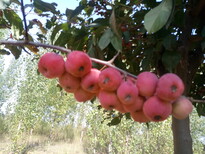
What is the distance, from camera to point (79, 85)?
51cm

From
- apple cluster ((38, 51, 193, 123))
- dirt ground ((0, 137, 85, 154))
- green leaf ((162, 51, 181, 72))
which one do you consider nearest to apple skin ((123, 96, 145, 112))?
apple cluster ((38, 51, 193, 123))

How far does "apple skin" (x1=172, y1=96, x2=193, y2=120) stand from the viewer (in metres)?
0.43

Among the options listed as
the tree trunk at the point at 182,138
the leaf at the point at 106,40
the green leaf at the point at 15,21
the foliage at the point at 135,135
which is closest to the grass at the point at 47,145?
the foliage at the point at 135,135

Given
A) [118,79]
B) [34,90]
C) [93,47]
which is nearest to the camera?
[118,79]

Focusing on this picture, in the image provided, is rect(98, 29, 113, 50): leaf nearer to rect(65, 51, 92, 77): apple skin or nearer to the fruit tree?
the fruit tree

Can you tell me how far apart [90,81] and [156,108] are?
132 mm

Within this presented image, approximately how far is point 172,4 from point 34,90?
9104 mm

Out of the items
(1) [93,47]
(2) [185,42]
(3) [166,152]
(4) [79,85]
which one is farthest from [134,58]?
(3) [166,152]

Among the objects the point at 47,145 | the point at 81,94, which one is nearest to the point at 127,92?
the point at 81,94

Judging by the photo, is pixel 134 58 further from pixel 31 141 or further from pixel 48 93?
pixel 31 141

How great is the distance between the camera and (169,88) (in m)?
0.41

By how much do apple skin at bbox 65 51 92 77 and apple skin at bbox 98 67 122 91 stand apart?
0.12ft

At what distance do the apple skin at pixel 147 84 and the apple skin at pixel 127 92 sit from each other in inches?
0.5

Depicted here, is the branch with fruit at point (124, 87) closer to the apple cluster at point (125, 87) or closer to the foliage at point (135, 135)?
the apple cluster at point (125, 87)
